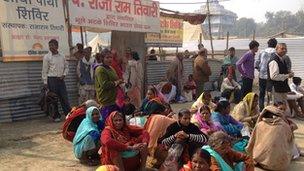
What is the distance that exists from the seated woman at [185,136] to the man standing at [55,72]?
4002mm

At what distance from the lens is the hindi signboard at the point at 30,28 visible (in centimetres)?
881

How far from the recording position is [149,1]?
13.1 metres

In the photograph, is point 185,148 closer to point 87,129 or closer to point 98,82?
point 87,129

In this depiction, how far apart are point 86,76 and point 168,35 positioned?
860 cm

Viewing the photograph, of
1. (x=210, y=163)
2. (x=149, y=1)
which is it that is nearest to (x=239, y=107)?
(x=210, y=163)

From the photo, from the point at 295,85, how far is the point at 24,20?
6.72 m

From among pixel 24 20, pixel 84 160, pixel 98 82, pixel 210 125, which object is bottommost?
pixel 84 160

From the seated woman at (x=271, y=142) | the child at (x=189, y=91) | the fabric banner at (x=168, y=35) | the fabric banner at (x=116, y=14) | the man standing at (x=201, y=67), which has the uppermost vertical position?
the fabric banner at (x=116, y=14)

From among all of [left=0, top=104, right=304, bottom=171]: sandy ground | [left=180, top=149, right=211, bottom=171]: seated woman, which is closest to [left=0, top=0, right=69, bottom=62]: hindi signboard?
[left=0, top=104, right=304, bottom=171]: sandy ground

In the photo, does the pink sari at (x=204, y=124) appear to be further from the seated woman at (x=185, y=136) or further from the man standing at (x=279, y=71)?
the man standing at (x=279, y=71)

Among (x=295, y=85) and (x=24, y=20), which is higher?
(x=24, y=20)

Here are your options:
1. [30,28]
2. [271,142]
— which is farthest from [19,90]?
[271,142]

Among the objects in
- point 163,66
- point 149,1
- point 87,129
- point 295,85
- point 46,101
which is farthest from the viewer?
point 163,66

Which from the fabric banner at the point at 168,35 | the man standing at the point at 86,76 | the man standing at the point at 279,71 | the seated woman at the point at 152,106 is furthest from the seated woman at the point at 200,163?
the fabric banner at the point at 168,35
